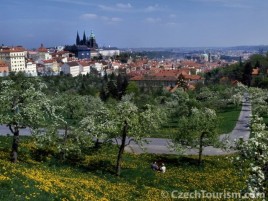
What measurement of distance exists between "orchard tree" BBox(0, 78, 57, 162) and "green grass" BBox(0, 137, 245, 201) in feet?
7.39

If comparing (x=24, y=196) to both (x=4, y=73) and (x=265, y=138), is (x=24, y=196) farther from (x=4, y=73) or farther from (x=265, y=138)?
(x=4, y=73)

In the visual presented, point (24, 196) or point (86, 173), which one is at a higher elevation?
point (24, 196)

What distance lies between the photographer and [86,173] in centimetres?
2664

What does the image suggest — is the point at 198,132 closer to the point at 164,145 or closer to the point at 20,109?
the point at 164,145

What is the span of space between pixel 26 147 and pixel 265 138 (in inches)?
883

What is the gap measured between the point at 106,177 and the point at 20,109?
707cm

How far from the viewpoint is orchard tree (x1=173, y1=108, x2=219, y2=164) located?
3362 centimetres

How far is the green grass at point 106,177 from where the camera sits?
18206mm

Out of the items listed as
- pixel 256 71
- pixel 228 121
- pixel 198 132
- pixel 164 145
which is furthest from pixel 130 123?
pixel 256 71

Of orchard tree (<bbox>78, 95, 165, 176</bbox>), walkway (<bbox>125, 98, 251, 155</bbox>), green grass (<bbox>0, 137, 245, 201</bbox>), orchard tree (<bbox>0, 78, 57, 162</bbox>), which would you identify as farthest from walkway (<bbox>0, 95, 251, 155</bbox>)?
orchard tree (<bbox>0, 78, 57, 162</bbox>)

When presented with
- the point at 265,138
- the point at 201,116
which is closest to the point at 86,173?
the point at 201,116

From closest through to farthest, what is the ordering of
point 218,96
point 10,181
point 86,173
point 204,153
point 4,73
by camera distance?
point 10,181, point 86,173, point 204,153, point 218,96, point 4,73

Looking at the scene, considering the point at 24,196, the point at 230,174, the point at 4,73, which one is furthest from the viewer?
the point at 4,73

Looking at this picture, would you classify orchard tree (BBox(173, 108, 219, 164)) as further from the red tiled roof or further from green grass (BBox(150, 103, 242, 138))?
the red tiled roof
